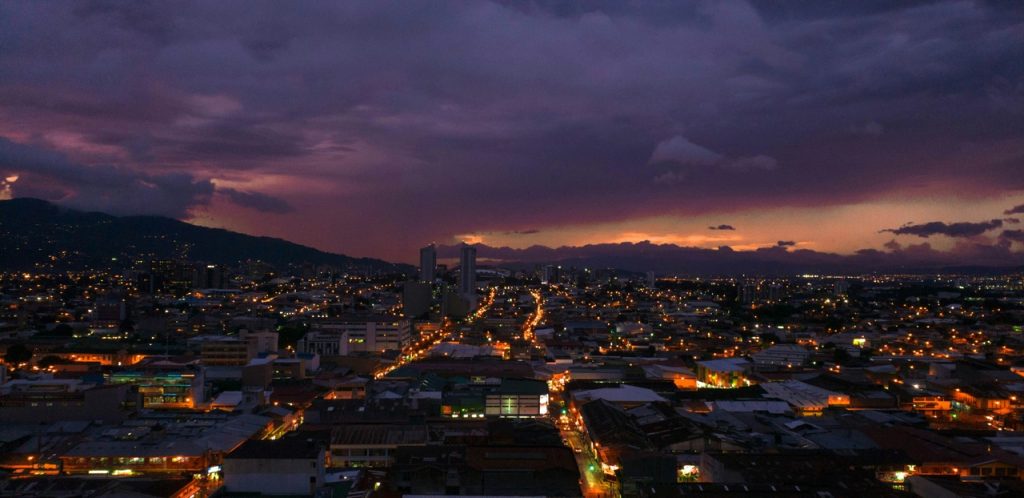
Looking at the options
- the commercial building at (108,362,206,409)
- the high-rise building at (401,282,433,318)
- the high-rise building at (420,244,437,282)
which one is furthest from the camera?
the high-rise building at (420,244,437,282)

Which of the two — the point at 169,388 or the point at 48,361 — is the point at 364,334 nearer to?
the point at 48,361

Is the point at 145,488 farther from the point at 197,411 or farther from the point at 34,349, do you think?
the point at 34,349

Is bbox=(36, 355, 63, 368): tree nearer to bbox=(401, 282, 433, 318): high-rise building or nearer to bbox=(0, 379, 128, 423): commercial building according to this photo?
bbox=(0, 379, 128, 423): commercial building

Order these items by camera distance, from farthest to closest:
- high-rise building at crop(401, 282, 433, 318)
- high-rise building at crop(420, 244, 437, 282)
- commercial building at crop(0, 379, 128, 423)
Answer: high-rise building at crop(420, 244, 437, 282) → high-rise building at crop(401, 282, 433, 318) → commercial building at crop(0, 379, 128, 423)

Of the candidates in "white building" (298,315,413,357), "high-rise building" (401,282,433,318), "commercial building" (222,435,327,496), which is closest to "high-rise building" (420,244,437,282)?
"high-rise building" (401,282,433,318)

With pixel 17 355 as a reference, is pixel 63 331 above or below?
above

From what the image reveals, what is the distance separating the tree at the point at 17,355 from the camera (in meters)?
16.6

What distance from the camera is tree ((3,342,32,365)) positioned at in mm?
16562

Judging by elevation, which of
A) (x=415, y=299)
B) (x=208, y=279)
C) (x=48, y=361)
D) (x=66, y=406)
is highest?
(x=208, y=279)

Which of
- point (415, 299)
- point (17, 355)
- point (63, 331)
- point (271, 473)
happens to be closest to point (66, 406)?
point (271, 473)

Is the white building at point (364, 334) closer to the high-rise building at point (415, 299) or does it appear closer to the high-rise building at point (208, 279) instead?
the high-rise building at point (415, 299)

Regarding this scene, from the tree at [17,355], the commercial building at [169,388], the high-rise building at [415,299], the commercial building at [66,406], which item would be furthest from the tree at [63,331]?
the high-rise building at [415,299]

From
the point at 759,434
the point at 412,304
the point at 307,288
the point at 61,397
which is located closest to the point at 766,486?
the point at 759,434

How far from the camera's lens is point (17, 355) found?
16547mm
